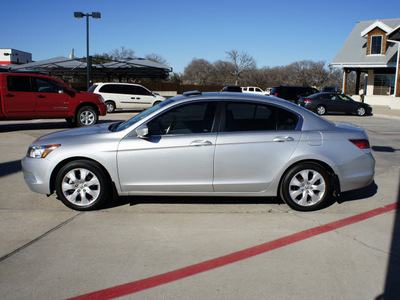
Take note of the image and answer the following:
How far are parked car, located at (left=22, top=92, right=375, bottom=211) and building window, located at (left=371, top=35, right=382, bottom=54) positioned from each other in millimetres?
32936

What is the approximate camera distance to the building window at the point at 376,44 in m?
33.9

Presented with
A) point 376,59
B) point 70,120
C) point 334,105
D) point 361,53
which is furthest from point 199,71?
point 70,120

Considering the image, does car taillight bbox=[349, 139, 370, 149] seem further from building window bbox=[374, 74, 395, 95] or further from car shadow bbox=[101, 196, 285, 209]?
building window bbox=[374, 74, 395, 95]

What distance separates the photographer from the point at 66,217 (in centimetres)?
498

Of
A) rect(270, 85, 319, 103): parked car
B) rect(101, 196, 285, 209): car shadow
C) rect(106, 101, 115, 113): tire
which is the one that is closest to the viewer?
rect(101, 196, 285, 209): car shadow

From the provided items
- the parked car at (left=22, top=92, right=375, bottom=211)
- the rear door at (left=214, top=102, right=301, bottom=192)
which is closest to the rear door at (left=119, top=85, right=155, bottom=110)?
the parked car at (left=22, top=92, right=375, bottom=211)

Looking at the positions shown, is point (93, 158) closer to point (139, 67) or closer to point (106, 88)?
point (106, 88)

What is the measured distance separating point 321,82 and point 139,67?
164 ft

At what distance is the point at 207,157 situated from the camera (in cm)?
500

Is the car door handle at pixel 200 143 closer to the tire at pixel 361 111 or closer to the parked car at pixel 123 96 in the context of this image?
the parked car at pixel 123 96

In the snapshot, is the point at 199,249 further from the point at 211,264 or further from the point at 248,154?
the point at 248,154

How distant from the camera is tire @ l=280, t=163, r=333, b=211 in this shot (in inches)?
201

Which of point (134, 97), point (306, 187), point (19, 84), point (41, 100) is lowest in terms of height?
point (306, 187)

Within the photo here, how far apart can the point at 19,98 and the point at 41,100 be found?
0.69 metres
